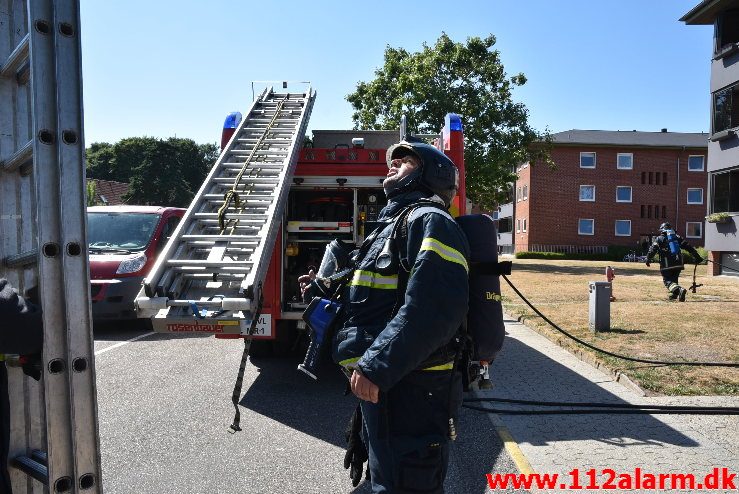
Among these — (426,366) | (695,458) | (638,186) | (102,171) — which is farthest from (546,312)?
(102,171)

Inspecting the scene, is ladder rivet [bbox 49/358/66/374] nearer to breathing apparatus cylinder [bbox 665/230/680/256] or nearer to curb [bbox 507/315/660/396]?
curb [bbox 507/315/660/396]

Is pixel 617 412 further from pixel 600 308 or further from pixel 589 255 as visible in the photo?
pixel 589 255

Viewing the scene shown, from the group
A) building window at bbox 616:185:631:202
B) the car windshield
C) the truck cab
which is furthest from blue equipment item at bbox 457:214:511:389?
building window at bbox 616:185:631:202

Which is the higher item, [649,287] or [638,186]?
[638,186]

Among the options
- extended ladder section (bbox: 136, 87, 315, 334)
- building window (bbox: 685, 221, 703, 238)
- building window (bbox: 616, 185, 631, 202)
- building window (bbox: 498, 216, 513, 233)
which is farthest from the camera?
building window (bbox: 498, 216, 513, 233)

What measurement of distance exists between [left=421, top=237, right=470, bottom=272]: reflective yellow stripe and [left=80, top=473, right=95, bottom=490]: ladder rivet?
4.88 ft

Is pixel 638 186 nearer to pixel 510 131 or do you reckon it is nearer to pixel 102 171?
pixel 510 131

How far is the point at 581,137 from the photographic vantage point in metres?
53.4

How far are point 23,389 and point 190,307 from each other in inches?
108

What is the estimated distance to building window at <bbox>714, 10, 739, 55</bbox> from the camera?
24.2 m

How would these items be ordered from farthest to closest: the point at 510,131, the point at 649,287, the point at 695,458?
the point at 510,131
the point at 649,287
the point at 695,458

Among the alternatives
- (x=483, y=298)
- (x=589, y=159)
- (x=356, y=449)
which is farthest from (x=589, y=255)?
(x=356, y=449)

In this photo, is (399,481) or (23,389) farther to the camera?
(399,481)

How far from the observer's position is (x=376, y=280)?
2695 mm
